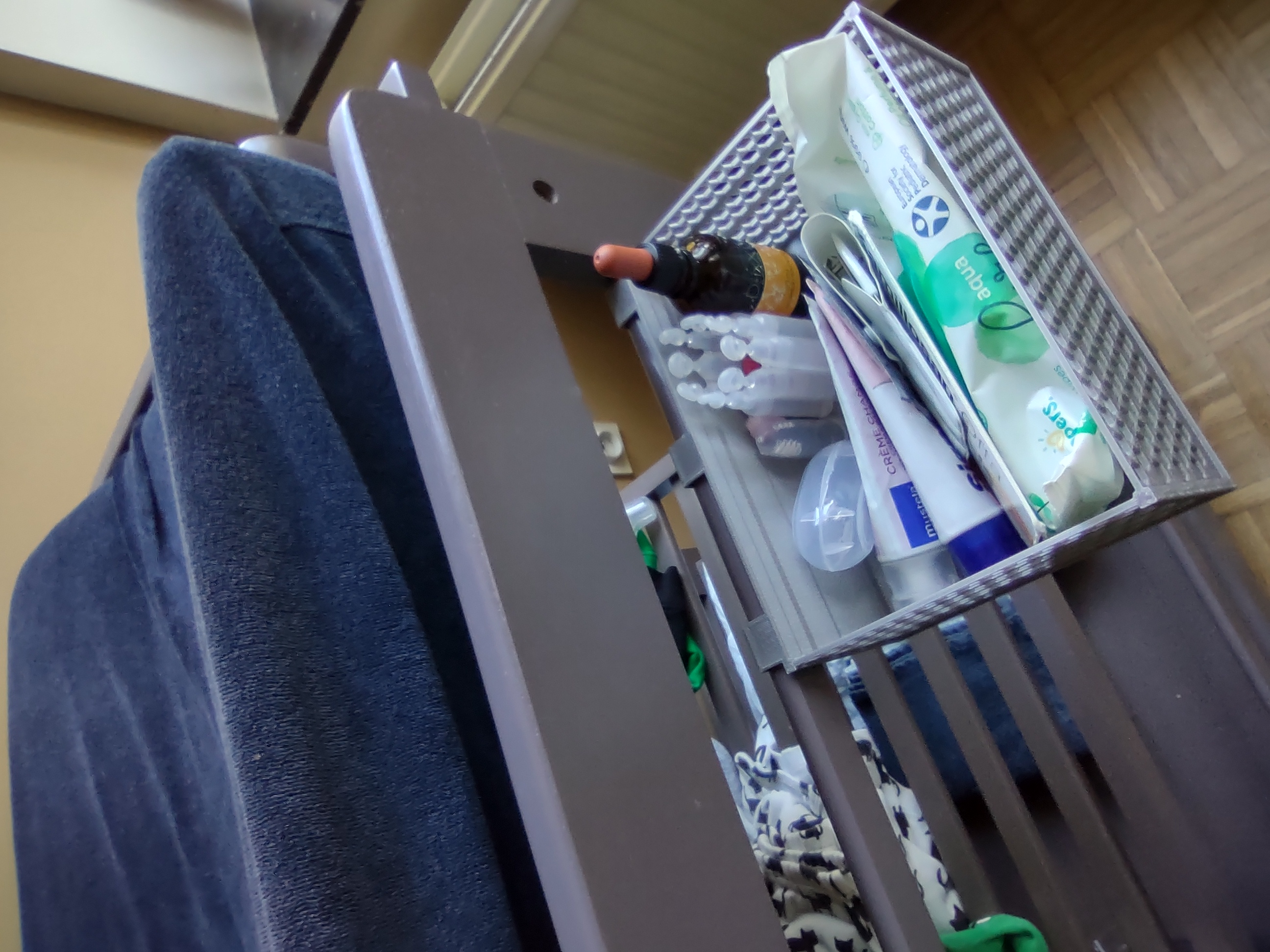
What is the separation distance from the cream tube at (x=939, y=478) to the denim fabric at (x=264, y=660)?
25 centimetres

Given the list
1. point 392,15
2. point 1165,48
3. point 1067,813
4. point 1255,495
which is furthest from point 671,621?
point 1165,48

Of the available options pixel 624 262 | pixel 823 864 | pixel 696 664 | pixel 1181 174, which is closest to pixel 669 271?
pixel 624 262

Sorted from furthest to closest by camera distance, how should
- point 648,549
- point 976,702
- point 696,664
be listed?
point 648,549, point 696,664, point 976,702

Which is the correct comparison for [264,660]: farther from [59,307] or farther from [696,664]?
[59,307]

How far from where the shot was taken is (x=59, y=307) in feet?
3.08

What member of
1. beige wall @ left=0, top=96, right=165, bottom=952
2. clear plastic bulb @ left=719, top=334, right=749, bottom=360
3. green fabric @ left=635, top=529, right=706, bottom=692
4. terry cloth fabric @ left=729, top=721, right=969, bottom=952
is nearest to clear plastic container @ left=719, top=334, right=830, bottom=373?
clear plastic bulb @ left=719, top=334, right=749, bottom=360

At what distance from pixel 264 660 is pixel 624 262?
26cm

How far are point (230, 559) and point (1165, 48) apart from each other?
1468 millimetres

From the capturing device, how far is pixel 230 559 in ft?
1.08

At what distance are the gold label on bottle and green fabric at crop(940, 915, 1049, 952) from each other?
1.34ft

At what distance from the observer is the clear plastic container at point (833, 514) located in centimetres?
44

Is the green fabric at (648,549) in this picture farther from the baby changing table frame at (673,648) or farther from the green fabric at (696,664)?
the baby changing table frame at (673,648)

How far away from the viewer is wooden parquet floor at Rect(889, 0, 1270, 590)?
1.04m

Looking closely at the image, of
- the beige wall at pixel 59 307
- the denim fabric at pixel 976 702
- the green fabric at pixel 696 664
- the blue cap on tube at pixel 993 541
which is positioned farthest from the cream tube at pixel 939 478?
the beige wall at pixel 59 307
